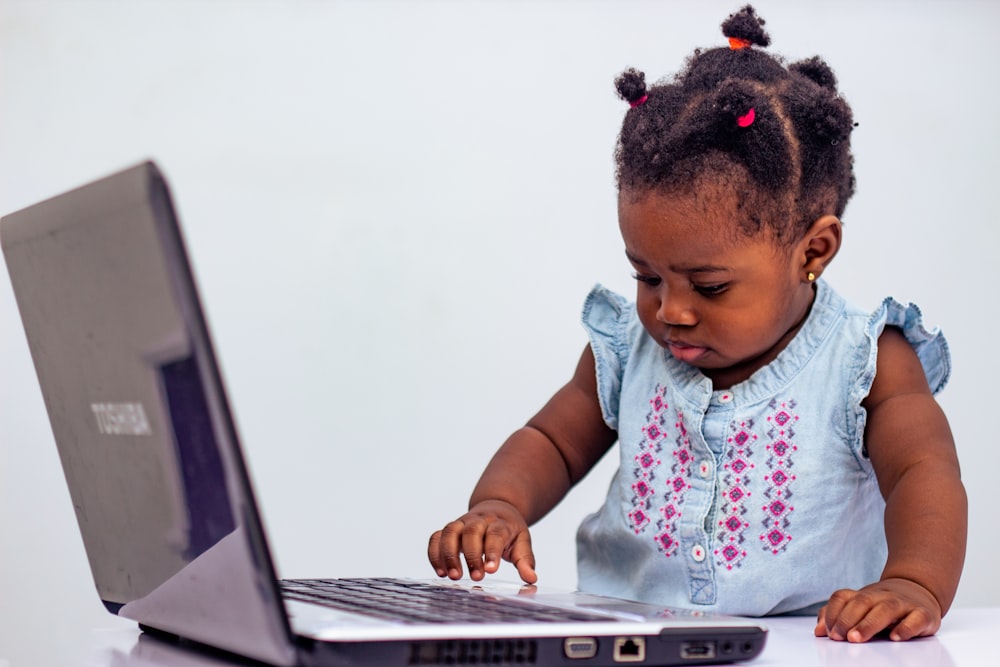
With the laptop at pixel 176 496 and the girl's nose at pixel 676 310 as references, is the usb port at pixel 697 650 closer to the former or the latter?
the laptop at pixel 176 496

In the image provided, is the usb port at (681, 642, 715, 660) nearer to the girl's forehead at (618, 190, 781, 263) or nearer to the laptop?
the laptop

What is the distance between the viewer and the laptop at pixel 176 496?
48 centimetres

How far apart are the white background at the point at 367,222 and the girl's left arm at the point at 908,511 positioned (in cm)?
90

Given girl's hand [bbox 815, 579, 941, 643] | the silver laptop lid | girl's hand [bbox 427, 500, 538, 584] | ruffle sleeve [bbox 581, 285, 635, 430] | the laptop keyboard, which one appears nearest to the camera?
the silver laptop lid

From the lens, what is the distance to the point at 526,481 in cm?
112

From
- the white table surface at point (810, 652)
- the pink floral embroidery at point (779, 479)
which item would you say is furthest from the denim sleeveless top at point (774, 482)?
the white table surface at point (810, 652)

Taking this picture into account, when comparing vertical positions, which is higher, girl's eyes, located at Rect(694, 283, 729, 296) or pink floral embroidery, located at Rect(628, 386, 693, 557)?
girl's eyes, located at Rect(694, 283, 729, 296)

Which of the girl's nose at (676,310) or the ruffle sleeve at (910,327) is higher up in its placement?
the girl's nose at (676,310)

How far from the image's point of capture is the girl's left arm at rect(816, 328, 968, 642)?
0.75 metres

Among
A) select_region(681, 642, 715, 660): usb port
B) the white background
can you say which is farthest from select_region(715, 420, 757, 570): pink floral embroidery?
the white background

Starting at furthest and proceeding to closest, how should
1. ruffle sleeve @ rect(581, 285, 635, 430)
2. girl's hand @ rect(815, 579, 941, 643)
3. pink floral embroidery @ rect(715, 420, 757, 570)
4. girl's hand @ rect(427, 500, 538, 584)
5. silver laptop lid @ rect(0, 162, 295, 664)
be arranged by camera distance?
ruffle sleeve @ rect(581, 285, 635, 430), pink floral embroidery @ rect(715, 420, 757, 570), girl's hand @ rect(427, 500, 538, 584), girl's hand @ rect(815, 579, 941, 643), silver laptop lid @ rect(0, 162, 295, 664)

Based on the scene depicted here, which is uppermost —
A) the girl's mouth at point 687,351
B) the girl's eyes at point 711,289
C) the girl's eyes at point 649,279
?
the girl's eyes at point 649,279

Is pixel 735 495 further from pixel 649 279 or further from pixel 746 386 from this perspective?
pixel 649 279

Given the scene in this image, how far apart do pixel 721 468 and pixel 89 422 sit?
0.59 m
